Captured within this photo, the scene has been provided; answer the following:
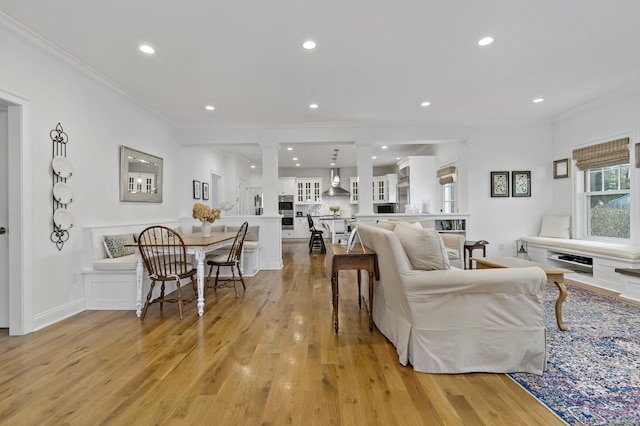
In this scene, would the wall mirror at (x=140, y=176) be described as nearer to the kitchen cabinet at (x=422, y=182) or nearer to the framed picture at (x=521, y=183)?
the kitchen cabinet at (x=422, y=182)

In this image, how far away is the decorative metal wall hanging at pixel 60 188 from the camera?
3137 millimetres

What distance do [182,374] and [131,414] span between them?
0.42 metres

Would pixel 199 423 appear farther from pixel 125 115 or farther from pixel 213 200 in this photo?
pixel 213 200

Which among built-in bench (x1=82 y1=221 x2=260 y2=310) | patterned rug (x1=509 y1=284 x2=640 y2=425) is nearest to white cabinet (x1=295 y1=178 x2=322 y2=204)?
built-in bench (x1=82 y1=221 x2=260 y2=310)

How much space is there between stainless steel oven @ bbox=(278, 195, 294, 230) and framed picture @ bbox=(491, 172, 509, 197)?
6.70 m

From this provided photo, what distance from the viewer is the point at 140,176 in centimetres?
459

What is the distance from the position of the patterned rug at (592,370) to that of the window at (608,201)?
1830mm

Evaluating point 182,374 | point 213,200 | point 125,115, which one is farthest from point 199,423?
point 213,200

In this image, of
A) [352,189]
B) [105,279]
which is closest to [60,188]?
[105,279]

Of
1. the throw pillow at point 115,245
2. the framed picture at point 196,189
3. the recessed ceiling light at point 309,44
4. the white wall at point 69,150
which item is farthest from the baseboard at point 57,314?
the recessed ceiling light at point 309,44

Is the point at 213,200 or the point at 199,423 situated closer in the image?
the point at 199,423

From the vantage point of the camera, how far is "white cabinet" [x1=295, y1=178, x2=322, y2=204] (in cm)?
1100

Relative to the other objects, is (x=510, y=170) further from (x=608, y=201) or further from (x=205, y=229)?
(x=205, y=229)

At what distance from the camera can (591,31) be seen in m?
2.85
